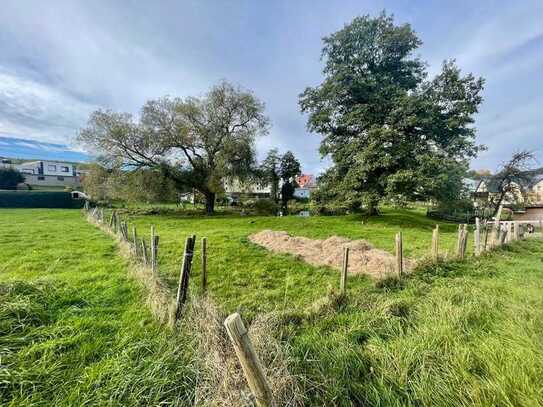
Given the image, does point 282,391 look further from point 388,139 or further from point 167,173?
point 167,173

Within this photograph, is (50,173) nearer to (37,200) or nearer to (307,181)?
(37,200)

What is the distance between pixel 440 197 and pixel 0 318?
20.3m

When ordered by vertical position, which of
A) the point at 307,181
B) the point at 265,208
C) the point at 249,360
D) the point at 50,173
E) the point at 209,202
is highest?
the point at 50,173

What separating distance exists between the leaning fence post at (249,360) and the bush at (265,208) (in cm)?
2448

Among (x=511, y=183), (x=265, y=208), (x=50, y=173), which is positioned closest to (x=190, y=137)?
(x=265, y=208)

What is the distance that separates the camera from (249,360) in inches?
63.1

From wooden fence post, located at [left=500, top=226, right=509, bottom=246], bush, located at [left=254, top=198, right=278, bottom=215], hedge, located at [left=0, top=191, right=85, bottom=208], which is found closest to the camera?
wooden fence post, located at [left=500, top=226, right=509, bottom=246]

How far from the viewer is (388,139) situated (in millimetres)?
16438

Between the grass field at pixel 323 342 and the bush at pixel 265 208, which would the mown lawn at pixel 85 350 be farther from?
the bush at pixel 265 208

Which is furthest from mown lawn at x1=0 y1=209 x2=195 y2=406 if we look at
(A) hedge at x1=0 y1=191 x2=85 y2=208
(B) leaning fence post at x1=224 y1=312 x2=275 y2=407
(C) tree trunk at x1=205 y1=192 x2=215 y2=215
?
(A) hedge at x1=0 y1=191 x2=85 y2=208

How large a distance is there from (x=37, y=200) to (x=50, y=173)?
3104cm

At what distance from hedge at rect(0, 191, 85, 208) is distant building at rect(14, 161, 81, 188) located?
2154cm

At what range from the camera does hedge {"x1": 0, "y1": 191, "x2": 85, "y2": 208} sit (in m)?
26.7

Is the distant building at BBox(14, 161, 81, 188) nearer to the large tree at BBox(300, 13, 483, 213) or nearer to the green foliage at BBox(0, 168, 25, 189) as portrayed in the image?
the green foliage at BBox(0, 168, 25, 189)
